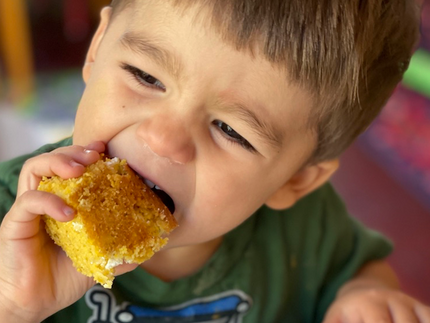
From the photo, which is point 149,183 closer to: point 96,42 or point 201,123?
point 201,123

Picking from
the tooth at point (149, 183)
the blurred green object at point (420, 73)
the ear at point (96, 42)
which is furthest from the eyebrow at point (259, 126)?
the blurred green object at point (420, 73)

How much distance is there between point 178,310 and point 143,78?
1.24ft

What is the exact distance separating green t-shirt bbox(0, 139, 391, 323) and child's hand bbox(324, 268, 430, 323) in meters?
0.15

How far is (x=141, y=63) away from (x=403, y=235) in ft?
4.72

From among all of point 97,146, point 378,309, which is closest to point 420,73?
point 378,309

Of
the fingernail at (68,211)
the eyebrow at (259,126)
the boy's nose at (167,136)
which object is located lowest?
the fingernail at (68,211)

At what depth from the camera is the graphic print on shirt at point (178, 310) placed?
809 millimetres

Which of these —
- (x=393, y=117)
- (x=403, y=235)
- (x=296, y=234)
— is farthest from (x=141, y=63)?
(x=393, y=117)

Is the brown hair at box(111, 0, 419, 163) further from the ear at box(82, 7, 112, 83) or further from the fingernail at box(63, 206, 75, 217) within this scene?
the fingernail at box(63, 206, 75, 217)

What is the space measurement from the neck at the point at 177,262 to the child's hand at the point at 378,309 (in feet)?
0.72

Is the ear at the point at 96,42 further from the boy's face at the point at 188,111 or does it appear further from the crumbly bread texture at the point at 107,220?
the crumbly bread texture at the point at 107,220

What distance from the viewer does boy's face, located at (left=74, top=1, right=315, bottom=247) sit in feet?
2.10

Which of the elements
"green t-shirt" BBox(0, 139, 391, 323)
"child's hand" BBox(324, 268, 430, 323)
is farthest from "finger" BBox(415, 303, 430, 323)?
"green t-shirt" BBox(0, 139, 391, 323)

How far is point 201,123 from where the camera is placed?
0.66 meters
